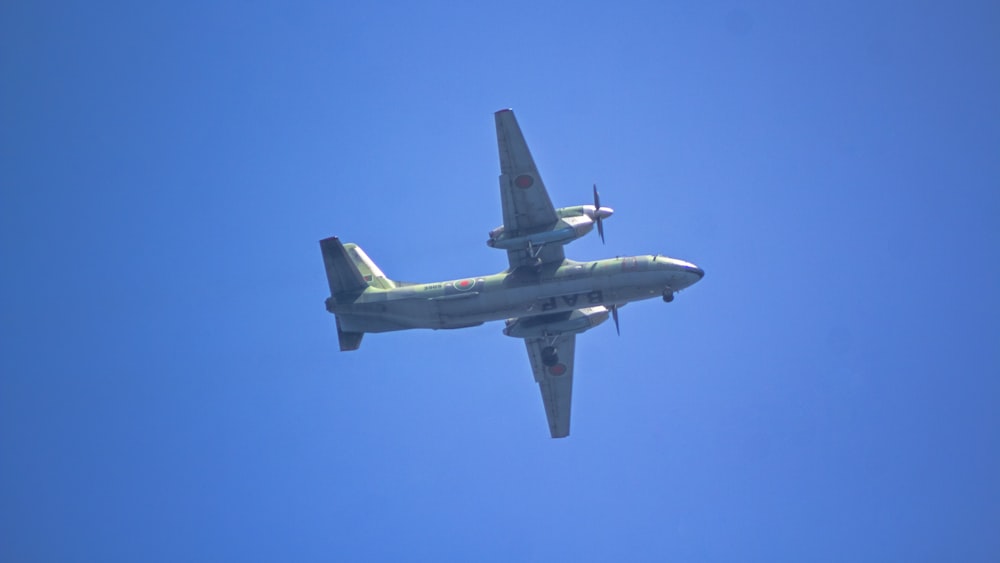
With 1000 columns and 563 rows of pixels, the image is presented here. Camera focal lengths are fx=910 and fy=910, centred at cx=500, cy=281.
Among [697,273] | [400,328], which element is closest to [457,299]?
[400,328]

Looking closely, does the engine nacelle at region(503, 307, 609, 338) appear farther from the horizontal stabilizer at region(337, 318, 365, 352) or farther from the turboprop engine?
the horizontal stabilizer at region(337, 318, 365, 352)

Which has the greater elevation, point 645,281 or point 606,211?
point 606,211

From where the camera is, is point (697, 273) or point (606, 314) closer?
point (697, 273)

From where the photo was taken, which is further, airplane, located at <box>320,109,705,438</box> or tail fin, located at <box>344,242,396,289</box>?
tail fin, located at <box>344,242,396,289</box>

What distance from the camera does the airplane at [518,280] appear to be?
125 feet

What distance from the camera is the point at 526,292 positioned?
39062 millimetres

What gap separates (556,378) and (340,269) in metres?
12.3

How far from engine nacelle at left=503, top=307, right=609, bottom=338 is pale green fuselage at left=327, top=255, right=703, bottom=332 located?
2594 millimetres

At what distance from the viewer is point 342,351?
136 feet

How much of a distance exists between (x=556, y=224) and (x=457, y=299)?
5.33 m

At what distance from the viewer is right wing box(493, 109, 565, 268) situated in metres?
36.9

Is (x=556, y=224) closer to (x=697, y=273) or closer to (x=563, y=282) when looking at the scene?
(x=563, y=282)

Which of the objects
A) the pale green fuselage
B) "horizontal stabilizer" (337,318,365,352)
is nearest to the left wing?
the pale green fuselage

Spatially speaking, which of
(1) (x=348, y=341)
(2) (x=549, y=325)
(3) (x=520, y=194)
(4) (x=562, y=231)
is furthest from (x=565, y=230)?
(1) (x=348, y=341)
